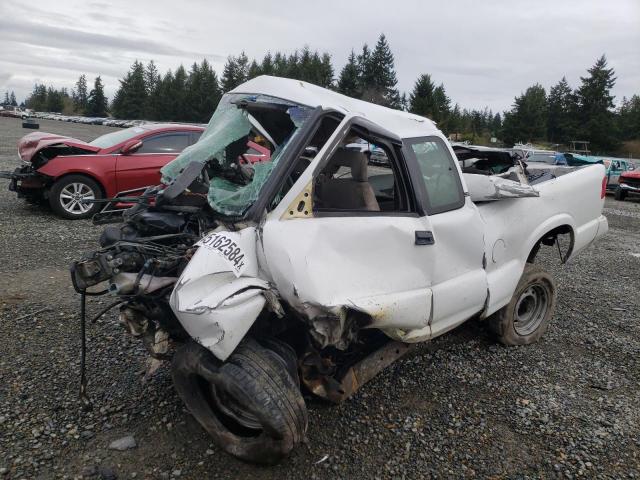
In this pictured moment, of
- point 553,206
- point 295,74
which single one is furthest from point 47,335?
point 295,74

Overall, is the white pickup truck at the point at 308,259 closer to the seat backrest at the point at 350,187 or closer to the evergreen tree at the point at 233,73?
the seat backrest at the point at 350,187

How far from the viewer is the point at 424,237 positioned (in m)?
3.10

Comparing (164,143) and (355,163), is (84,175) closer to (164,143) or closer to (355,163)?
(164,143)

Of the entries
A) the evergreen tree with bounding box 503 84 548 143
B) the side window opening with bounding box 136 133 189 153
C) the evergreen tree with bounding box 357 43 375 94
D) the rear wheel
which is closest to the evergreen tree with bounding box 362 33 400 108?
the evergreen tree with bounding box 357 43 375 94

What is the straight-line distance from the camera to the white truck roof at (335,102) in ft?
10.0

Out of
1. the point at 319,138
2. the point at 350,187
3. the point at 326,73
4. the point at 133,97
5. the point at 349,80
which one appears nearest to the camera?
the point at 319,138

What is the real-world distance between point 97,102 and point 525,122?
246 ft

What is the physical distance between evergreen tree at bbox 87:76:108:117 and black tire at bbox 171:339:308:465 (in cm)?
9982

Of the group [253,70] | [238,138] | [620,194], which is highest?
[253,70]

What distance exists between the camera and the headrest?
3.48 metres

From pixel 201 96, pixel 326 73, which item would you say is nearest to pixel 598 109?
pixel 326 73

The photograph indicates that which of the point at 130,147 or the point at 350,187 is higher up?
the point at 130,147

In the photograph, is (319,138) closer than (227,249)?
No

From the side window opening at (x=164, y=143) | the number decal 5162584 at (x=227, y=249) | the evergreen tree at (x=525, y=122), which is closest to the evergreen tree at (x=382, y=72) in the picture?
the evergreen tree at (x=525, y=122)
